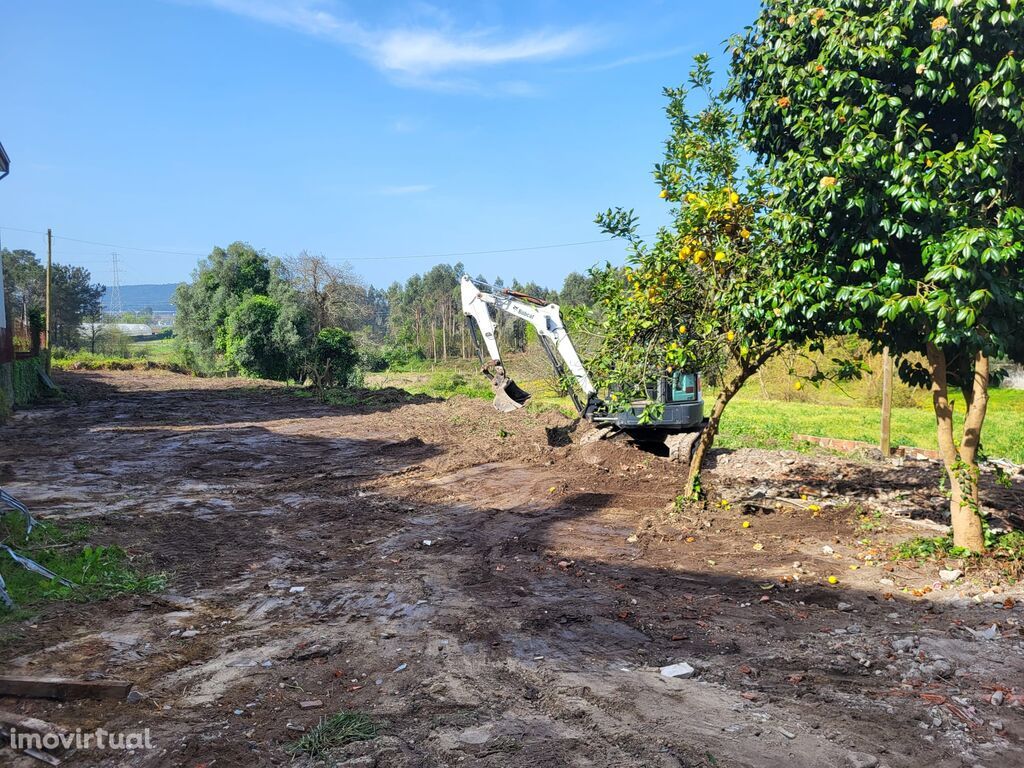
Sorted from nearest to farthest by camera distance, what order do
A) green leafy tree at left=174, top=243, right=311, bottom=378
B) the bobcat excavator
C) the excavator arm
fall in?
the bobcat excavator → the excavator arm → green leafy tree at left=174, top=243, right=311, bottom=378

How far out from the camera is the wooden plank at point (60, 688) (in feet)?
14.6

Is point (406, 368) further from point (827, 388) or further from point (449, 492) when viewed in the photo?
point (449, 492)

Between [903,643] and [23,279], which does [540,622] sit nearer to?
[903,643]

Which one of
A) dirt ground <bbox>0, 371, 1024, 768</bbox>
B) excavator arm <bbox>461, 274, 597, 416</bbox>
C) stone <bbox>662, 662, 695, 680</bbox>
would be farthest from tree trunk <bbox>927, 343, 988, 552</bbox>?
excavator arm <bbox>461, 274, 597, 416</bbox>

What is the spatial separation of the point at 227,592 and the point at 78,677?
207 centimetres

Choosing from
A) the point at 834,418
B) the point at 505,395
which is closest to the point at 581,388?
the point at 505,395

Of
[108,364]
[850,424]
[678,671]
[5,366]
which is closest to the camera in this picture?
[678,671]

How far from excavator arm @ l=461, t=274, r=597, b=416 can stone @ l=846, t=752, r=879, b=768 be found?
10.7 meters

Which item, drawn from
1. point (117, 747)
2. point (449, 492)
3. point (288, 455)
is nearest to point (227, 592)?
point (117, 747)

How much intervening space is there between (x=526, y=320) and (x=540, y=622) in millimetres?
11291

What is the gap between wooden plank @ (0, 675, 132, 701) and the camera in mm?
4457

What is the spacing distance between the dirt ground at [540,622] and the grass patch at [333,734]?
4.1 inches

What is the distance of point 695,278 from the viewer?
855 centimetres

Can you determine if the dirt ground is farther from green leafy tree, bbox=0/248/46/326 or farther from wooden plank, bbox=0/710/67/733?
green leafy tree, bbox=0/248/46/326
